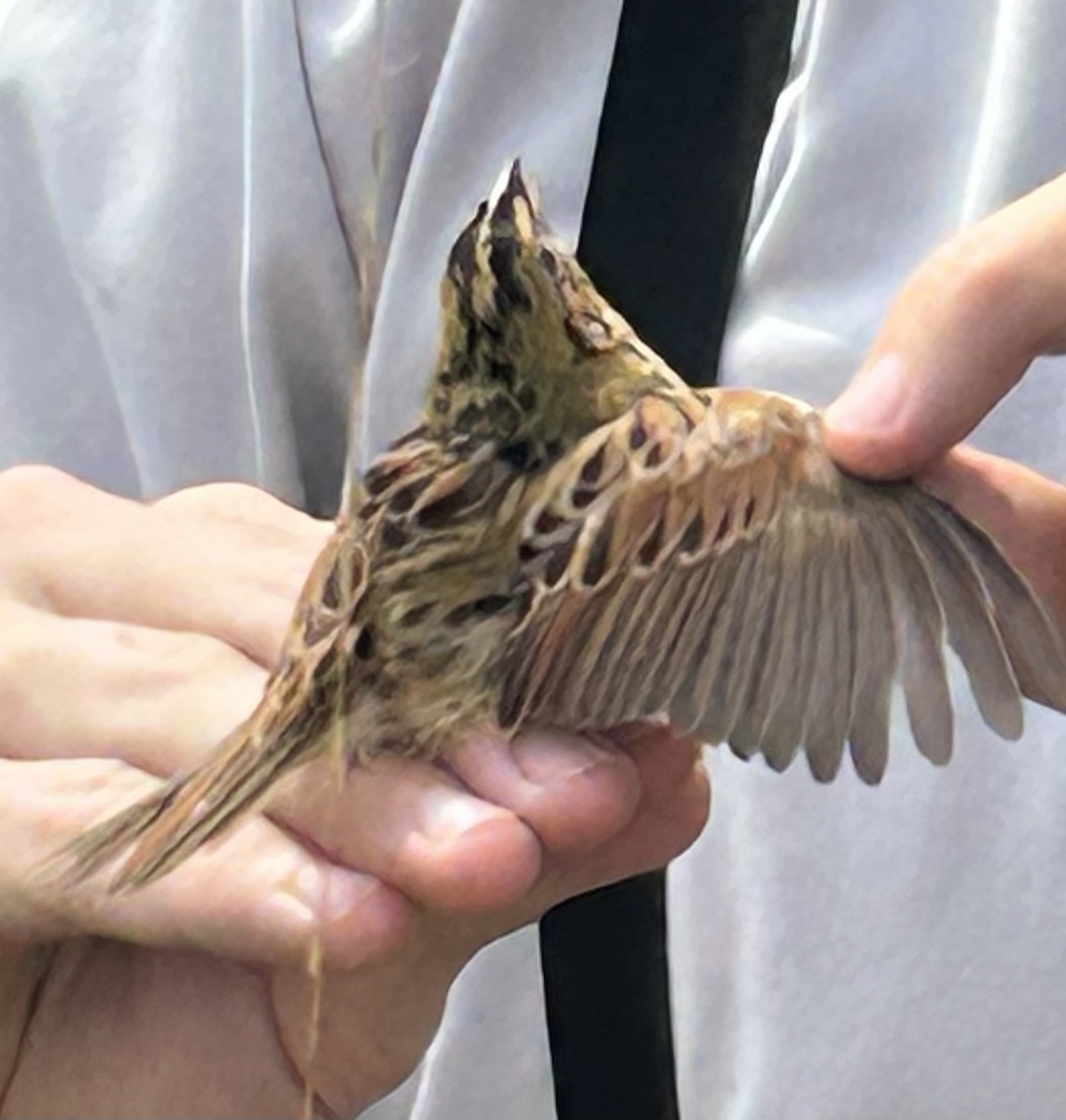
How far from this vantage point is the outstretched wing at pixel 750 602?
36cm

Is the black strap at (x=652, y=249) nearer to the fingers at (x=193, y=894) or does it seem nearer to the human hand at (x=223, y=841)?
the human hand at (x=223, y=841)

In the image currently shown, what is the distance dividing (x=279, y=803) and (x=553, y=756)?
7cm

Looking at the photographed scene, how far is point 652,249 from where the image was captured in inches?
23.0

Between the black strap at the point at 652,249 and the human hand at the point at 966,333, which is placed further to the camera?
the black strap at the point at 652,249

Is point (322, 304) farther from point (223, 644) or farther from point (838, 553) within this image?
point (838, 553)

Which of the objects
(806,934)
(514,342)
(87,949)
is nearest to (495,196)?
(514,342)

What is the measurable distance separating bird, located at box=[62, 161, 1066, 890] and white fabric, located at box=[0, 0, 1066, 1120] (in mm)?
214

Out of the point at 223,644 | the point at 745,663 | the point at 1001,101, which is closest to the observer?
the point at 745,663

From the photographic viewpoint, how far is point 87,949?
0.49m

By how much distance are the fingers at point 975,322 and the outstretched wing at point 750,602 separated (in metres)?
0.05

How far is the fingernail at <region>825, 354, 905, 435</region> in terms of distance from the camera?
0.40 metres

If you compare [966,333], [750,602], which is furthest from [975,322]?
[750,602]

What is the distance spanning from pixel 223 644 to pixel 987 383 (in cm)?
23

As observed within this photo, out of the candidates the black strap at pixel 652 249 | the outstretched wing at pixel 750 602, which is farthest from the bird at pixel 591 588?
the black strap at pixel 652 249
